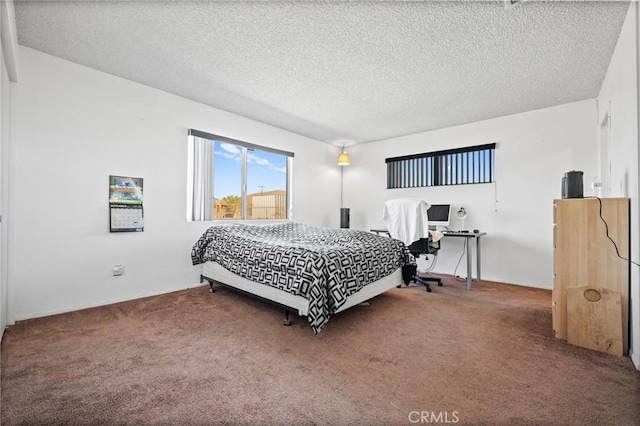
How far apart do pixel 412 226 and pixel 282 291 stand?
2028mm

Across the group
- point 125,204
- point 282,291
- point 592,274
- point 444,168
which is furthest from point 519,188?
point 125,204

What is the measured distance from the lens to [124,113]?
10.6ft

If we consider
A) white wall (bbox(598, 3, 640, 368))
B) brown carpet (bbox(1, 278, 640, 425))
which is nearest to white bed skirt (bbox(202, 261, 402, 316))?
brown carpet (bbox(1, 278, 640, 425))

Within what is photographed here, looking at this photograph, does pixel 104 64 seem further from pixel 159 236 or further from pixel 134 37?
pixel 159 236

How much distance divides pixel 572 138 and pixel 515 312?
2606 millimetres

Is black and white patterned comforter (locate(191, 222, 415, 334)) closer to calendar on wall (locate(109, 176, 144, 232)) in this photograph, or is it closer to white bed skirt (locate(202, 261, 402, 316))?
white bed skirt (locate(202, 261, 402, 316))

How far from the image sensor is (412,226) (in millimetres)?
3717

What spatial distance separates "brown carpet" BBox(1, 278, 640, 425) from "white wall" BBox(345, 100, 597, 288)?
1529 mm

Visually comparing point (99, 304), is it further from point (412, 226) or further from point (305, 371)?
point (412, 226)

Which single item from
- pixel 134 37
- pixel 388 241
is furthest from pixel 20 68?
pixel 388 241

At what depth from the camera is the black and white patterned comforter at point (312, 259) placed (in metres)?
2.29

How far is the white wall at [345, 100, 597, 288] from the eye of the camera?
3789 mm

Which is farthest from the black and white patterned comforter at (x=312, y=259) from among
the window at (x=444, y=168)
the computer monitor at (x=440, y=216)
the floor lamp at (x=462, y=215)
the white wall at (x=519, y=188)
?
the window at (x=444, y=168)

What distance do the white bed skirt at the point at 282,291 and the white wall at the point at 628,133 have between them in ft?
6.12
